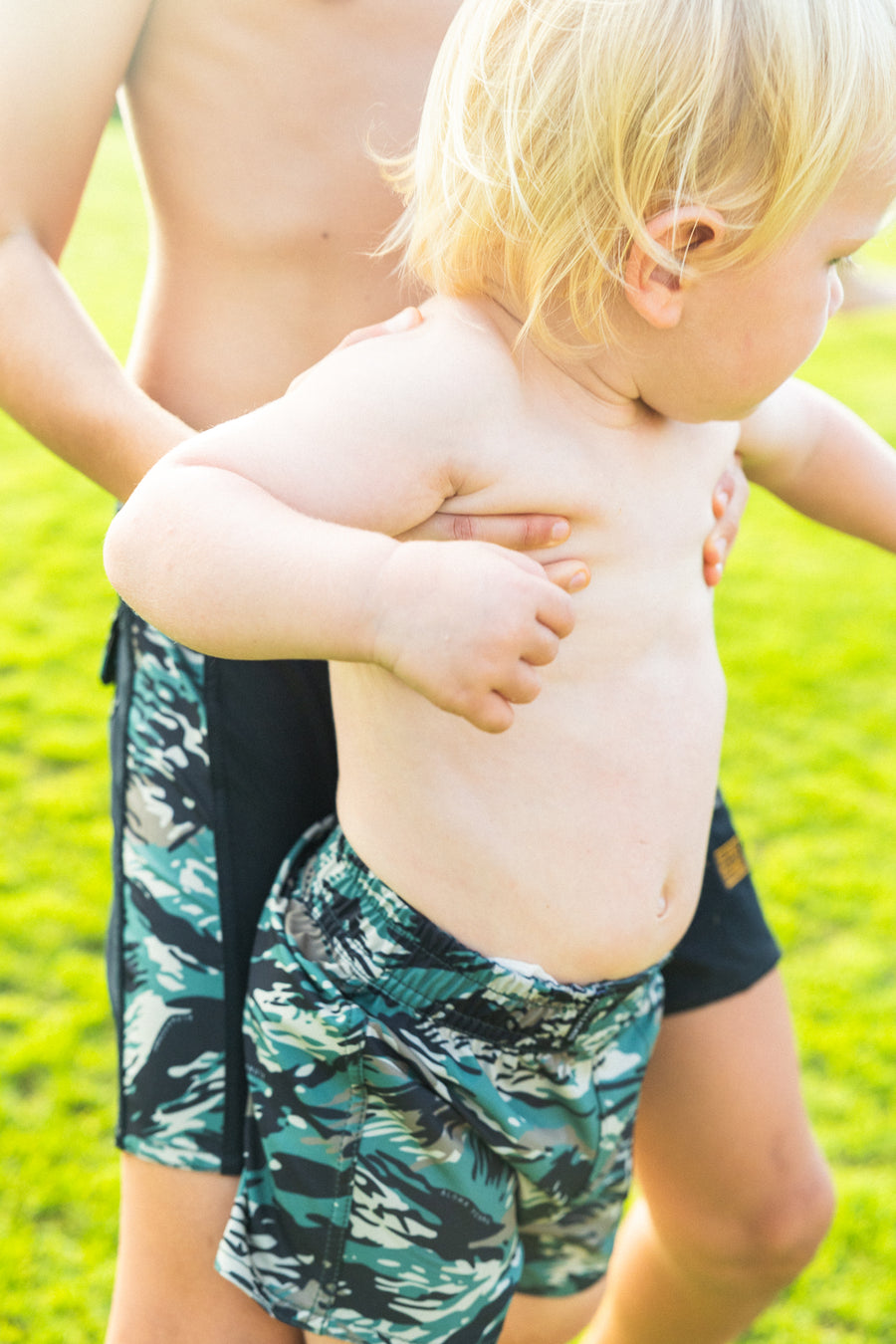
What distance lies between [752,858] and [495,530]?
286 centimetres

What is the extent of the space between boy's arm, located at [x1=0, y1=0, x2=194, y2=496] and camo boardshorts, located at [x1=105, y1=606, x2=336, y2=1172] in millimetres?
259

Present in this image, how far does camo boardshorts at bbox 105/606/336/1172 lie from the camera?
1646 millimetres

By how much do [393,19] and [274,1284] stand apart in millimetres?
1524

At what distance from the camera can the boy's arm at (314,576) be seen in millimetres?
1144

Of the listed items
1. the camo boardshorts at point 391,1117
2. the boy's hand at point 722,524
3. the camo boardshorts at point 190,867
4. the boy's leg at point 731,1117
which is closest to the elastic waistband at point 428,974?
the camo boardshorts at point 391,1117

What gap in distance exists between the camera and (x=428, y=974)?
154 centimetres

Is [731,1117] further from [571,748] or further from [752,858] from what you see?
[752,858]

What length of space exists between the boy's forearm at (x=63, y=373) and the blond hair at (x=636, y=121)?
445 millimetres

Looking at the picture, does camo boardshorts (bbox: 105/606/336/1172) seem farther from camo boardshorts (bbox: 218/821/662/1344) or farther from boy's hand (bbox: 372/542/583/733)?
boy's hand (bbox: 372/542/583/733)

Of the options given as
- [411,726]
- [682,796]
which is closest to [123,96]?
[411,726]

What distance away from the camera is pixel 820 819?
4.26 metres

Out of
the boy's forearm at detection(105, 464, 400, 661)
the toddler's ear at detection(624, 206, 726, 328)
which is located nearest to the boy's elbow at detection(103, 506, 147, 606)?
the boy's forearm at detection(105, 464, 400, 661)

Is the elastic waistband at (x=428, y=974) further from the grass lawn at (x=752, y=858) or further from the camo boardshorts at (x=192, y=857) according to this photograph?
the grass lawn at (x=752, y=858)

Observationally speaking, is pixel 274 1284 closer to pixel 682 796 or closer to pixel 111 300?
pixel 682 796
